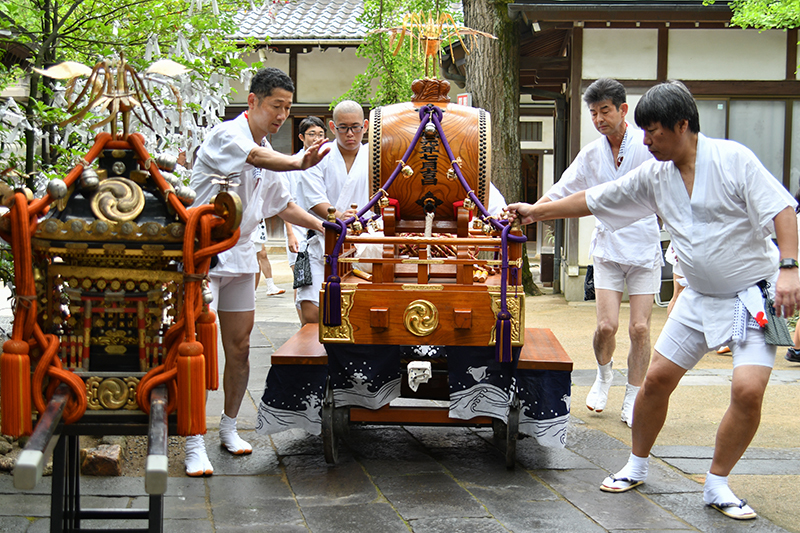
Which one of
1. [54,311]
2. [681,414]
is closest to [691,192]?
[681,414]

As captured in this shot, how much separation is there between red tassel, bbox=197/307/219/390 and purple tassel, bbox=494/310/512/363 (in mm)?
1422

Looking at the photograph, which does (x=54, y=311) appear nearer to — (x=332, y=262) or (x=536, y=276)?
(x=332, y=262)

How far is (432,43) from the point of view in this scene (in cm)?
489

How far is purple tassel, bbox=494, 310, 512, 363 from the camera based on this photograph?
149 inches

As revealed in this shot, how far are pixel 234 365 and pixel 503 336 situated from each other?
1.56m

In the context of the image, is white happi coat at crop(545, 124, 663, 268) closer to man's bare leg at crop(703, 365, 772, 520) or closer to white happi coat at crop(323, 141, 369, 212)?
white happi coat at crop(323, 141, 369, 212)

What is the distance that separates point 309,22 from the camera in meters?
17.8

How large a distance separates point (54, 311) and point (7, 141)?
5.03 feet

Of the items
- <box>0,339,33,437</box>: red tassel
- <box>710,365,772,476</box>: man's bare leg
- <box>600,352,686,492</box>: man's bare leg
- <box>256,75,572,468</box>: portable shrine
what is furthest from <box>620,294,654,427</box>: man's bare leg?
<box>0,339,33,437</box>: red tassel

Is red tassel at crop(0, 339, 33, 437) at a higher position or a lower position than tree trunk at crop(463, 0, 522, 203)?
lower

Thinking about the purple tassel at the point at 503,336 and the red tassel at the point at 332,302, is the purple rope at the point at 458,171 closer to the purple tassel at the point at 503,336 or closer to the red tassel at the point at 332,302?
the purple tassel at the point at 503,336

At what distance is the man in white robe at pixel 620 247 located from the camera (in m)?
5.18

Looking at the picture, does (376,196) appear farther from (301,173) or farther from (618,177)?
(618,177)

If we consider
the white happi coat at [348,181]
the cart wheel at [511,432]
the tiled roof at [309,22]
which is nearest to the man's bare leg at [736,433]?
the cart wheel at [511,432]
